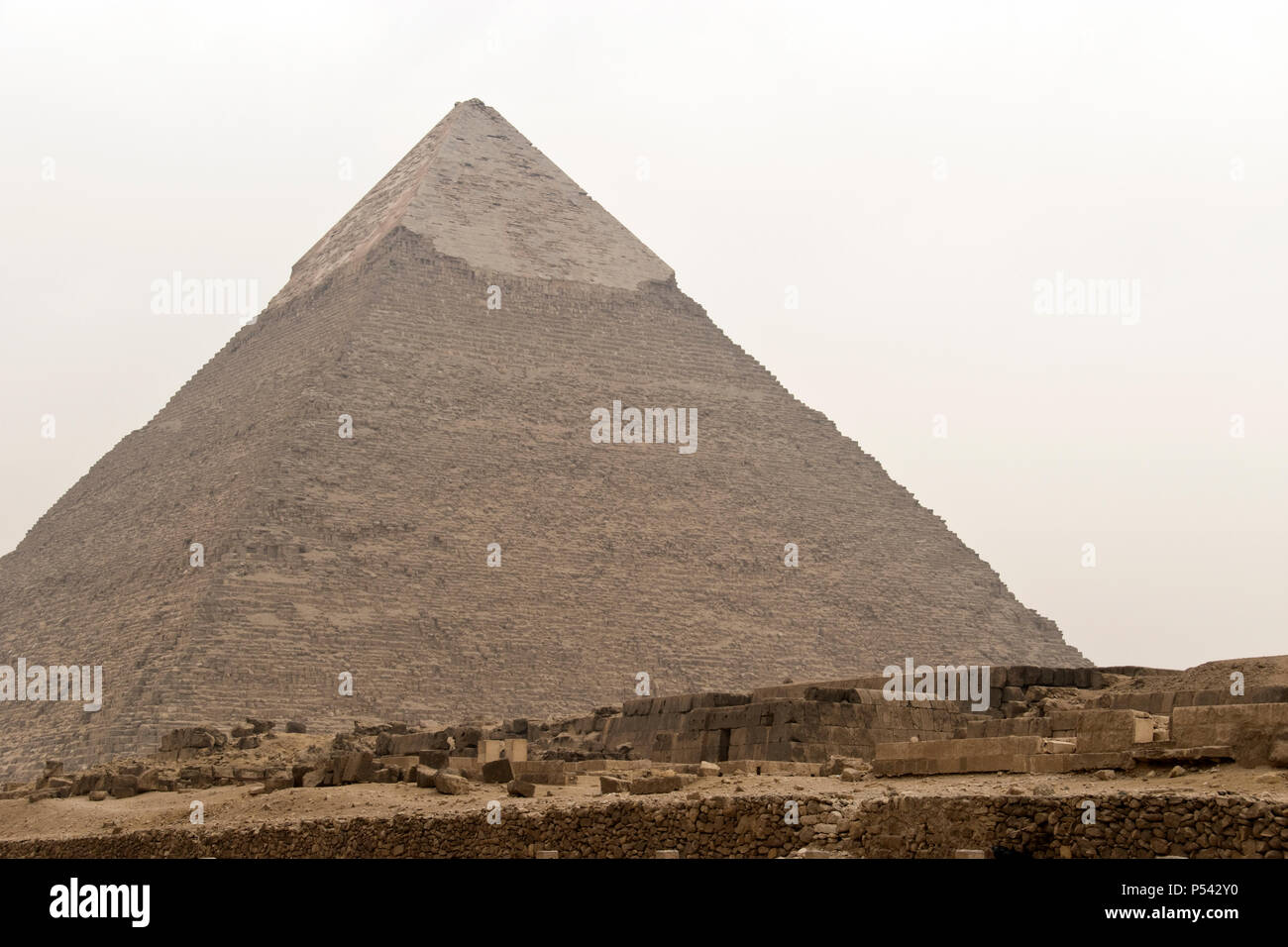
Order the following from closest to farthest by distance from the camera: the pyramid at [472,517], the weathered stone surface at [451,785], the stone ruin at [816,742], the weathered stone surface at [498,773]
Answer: the stone ruin at [816,742] → the weathered stone surface at [451,785] → the weathered stone surface at [498,773] → the pyramid at [472,517]

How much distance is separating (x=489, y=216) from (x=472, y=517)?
52.5 feet

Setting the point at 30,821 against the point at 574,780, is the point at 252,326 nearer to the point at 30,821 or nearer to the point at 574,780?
the point at 30,821

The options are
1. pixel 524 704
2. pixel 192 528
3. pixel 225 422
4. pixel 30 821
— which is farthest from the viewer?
pixel 225 422

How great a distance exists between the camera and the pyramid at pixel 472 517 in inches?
2312

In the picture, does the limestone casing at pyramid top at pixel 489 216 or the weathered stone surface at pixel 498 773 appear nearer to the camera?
the weathered stone surface at pixel 498 773

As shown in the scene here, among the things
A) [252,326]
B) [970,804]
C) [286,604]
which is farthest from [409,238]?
[970,804]

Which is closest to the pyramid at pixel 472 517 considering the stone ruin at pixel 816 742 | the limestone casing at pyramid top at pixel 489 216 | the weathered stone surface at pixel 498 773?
the limestone casing at pyramid top at pixel 489 216

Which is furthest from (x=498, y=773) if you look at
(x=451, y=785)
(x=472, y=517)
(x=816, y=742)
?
(x=472, y=517)

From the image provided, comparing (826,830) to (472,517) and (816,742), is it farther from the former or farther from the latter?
(472,517)

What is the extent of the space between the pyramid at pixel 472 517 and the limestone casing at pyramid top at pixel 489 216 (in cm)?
14

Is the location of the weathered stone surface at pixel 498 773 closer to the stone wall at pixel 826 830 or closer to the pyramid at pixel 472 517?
the stone wall at pixel 826 830

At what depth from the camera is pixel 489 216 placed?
81438 millimetres

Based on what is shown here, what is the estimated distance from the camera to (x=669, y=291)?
83.6 m
